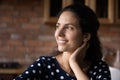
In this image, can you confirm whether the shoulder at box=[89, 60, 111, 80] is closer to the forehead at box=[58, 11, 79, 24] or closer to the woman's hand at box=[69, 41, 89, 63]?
the woman's hand at box=[69, 41, 89, 63]

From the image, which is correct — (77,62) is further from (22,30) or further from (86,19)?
(22,30)

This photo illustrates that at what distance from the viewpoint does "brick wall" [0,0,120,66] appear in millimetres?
3584

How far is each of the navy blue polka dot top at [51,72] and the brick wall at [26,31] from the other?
2165mm

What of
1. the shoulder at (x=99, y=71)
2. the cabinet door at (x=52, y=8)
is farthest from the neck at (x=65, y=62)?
the cabinet door at (x=52, y=8)

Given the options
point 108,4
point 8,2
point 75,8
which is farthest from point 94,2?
point 75,8

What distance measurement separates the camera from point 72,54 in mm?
1408

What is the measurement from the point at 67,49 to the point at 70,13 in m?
0.18

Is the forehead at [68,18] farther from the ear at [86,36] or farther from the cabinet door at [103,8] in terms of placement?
the cabinet door at [103,8]

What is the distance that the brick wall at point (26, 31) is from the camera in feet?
11.8

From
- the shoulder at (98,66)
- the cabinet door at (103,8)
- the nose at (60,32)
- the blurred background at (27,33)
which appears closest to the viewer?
the nose at (60,32)

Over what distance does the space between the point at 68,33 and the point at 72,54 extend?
118 millimetres

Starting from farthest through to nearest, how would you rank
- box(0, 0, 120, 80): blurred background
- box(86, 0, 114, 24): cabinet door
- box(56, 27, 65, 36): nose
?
box(0, 0, 120, 80): blurred background, box(86, 0, 114, 24): cabinet door, box(56, 27, 65, 36): nose

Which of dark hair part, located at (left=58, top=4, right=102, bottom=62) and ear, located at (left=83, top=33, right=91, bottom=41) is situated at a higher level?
dark hair part, located at (left=58, top=4, right=102, bottom=62)

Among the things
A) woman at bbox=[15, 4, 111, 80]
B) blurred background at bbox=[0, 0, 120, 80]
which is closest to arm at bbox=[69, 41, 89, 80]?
woman at bbox=[15, 4, 111, 80]
